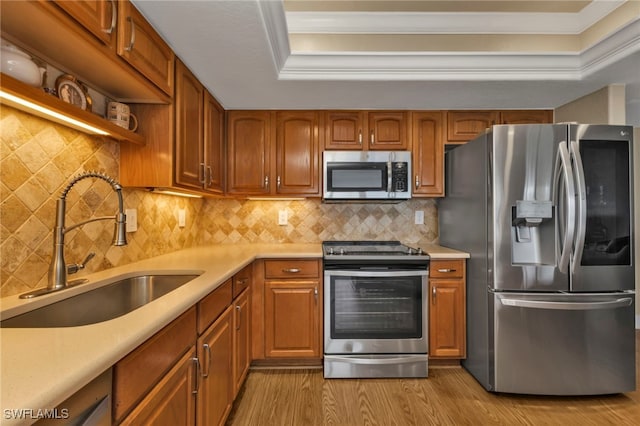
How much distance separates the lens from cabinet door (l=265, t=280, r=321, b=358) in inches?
89.7

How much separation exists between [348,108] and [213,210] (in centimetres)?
160

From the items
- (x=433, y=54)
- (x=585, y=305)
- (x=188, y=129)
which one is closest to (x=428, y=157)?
(x=433, y=54)

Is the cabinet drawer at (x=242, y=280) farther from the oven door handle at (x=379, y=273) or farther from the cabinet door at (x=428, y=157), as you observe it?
the cabinet door at (x=428, y=157)

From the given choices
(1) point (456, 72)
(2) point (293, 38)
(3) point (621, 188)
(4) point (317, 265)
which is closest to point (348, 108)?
(2) point (293, 38)

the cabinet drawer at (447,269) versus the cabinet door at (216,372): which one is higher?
the cabinet drawer at (447,269)

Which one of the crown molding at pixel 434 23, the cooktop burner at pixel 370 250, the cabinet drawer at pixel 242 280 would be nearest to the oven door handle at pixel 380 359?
the cooktop burner at pixel 370 250

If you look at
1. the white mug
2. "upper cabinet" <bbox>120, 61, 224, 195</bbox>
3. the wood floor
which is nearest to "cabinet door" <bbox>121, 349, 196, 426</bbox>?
the wood floor

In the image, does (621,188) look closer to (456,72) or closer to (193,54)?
(456,72)

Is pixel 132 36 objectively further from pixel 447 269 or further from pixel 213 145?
pixel 447 269

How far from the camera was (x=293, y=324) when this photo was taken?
7.50 feet

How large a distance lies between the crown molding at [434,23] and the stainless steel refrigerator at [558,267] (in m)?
0.85

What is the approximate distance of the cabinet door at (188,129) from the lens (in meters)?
1.73

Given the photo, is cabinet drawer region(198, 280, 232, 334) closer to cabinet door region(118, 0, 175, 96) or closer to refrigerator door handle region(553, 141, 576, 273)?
cabinet door region(118, 0, 175, 96)

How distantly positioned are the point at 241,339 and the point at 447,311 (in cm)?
154
